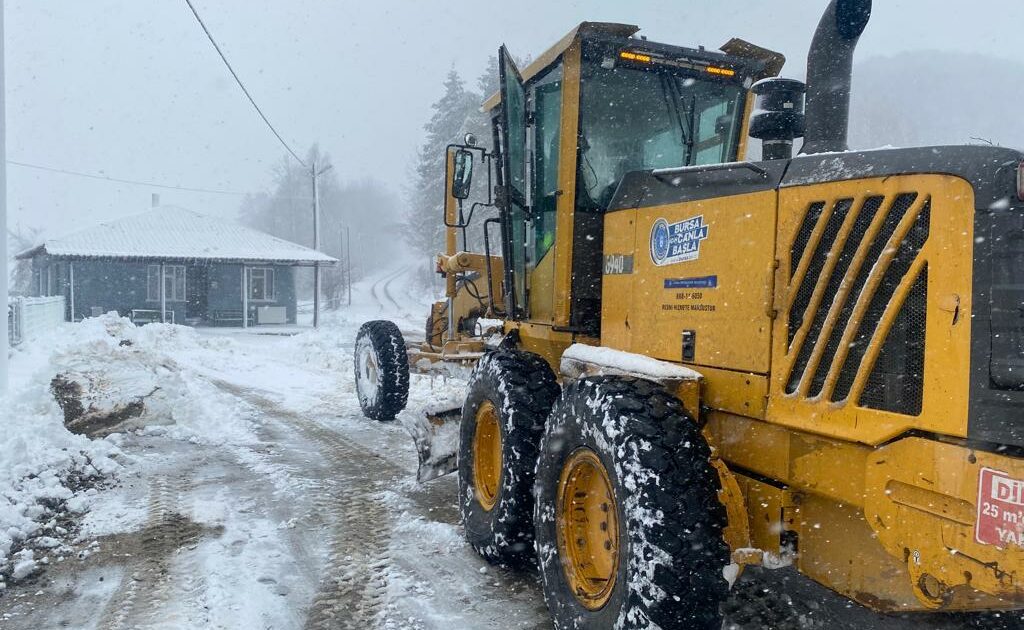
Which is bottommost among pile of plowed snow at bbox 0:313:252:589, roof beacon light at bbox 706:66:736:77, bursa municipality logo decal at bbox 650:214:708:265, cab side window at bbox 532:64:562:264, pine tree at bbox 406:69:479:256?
Answer: pile of plowed snow at bbox 0:313:252:589

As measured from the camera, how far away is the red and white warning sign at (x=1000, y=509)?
2.10 metres

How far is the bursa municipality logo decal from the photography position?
335 cm

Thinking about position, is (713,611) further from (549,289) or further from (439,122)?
(439,122)

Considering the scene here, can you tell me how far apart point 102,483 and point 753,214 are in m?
5.41

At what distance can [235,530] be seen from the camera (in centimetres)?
490

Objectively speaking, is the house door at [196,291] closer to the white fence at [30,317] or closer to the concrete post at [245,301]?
the concrete post at [245,301]

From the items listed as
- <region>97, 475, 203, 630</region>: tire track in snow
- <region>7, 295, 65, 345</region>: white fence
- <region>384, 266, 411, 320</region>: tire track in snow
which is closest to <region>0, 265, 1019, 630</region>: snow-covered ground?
<region>97, 475, 203, 630</region>: tire track in snow

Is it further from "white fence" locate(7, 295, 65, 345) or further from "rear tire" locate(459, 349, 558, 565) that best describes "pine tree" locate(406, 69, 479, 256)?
"rear tire" locate(459, 349, 558, 565)

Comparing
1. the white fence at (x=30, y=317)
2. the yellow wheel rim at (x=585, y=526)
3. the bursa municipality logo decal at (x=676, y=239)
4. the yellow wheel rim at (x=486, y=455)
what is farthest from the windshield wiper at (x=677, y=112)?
the white fence at (x=30, y=317)

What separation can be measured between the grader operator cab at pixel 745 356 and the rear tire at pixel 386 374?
370 cm

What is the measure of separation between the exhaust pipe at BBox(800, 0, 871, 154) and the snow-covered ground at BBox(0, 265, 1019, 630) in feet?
7.11

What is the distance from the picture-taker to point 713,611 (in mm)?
2768

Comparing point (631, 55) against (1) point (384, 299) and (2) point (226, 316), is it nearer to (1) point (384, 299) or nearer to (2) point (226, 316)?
(2) point (226, 316)

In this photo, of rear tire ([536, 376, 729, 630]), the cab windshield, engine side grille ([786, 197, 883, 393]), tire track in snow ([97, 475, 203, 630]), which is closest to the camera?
engine side grille ([786, 197, 883, 393])
